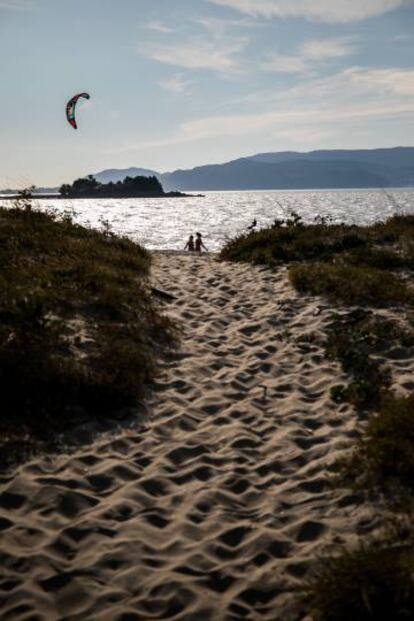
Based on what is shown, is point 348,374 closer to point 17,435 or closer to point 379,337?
point 379,337

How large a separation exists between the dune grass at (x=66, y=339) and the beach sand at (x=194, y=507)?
59 centimetres

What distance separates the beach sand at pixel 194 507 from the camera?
4406 millimetres

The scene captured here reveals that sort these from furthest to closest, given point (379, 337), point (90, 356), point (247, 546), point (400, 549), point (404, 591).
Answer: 1. point (379, 337)
2. point (90, 356)
3. point (247, 546)
4. point (400, 549)
5. point (404, 591)

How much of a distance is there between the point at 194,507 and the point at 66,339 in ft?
14.9

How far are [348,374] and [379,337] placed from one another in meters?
1.72

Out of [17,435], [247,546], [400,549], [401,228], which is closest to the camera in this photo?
[400,549]

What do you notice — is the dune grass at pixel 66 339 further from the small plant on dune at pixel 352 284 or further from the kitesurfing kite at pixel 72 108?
the kitesurfing kite at pixel 72 108

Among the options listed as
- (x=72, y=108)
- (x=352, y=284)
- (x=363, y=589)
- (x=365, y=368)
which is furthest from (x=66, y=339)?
(x=72, y=108)

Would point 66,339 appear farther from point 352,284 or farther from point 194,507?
point 352,284

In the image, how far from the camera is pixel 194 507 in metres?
5.63

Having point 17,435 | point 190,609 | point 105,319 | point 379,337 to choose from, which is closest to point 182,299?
point 105,319

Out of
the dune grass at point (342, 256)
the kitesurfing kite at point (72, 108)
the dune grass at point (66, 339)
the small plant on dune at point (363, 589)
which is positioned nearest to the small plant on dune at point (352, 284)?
the dune grass at point (342, 256)

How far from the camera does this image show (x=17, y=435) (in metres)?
6.73

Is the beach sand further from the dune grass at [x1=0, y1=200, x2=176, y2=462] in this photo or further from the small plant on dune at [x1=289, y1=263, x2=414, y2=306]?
the small plant on dune at [x1=289, y1=263, x2=414, y2=306]
